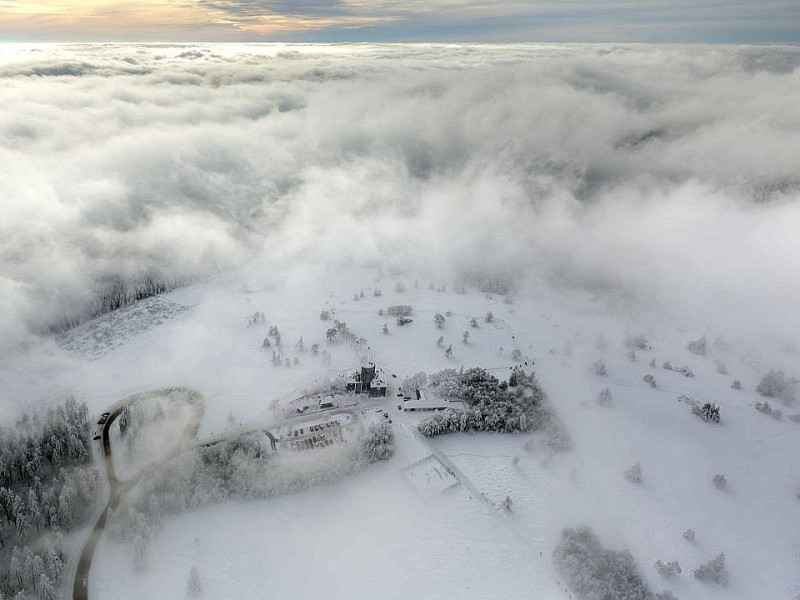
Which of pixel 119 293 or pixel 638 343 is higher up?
pixel 638 343

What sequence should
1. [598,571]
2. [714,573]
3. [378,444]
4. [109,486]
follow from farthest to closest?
[378,444] < [109,486] < [714,573] < [598,571]

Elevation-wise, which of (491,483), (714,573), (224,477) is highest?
(714,573)

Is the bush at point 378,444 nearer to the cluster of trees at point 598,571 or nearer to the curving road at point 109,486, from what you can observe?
the cluster of trees at point 598,571

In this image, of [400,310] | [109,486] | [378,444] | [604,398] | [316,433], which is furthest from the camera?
[400,310]

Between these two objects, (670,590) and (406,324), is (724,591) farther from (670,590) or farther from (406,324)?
(406,324)

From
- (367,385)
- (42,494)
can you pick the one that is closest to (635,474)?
(367,385)

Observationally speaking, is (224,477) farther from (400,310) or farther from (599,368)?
(599,368)

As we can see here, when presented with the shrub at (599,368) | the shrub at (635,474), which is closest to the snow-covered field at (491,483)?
the shrub at (599,368)

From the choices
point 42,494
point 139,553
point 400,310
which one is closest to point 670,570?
point 139,553

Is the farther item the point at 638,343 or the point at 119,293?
the point at 119,293
